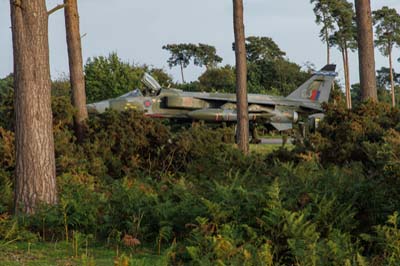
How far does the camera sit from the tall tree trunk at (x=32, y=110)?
8.93 metres

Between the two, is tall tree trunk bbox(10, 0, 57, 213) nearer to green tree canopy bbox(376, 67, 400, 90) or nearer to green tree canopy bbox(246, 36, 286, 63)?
green tree canopy bbox(246, 36, 286, 63)

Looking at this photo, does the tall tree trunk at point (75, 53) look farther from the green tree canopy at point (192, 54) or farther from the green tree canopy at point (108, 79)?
the green tree canopy at point (192, 54)

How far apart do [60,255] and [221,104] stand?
33266 millimetres

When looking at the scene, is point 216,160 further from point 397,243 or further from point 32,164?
point 397,243

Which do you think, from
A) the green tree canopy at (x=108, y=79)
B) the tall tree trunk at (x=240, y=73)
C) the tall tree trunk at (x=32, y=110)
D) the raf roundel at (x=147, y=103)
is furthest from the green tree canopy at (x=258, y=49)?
the tall tree trunk at (x=32, y=110)

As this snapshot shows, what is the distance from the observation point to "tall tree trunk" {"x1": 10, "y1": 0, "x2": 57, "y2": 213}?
8930mm

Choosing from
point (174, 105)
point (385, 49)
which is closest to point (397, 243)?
point (174, 105)

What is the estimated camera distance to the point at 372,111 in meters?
13.8

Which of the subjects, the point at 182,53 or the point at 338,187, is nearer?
the point at 338,187

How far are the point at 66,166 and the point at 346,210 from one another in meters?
7.16

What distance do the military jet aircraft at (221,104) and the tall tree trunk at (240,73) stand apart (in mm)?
13807

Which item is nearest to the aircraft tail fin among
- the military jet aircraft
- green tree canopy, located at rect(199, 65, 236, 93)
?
the military jet aircraft

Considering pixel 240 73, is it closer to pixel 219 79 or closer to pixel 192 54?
pixel 219 79

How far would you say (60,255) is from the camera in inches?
273
